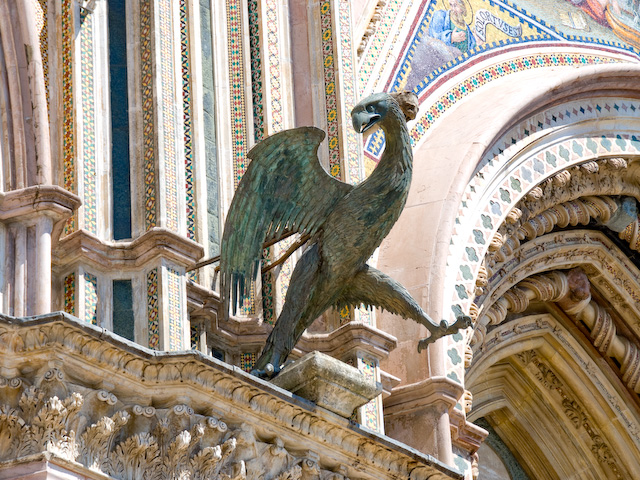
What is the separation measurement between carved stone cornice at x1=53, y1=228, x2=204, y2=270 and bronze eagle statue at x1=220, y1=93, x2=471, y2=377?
0.66ft

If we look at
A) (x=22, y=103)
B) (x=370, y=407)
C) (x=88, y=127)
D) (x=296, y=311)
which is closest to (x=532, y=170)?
(x=370, y=407)

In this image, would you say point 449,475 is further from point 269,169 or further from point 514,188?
point 514,188

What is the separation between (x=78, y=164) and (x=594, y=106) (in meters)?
4.56

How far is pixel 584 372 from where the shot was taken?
13.5 metres

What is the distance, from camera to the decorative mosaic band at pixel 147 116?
9.19 metres

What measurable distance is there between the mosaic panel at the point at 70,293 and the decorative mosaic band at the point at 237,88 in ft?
4.46

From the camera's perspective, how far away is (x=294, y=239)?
10094 mm

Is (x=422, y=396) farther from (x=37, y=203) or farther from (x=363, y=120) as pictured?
(x=37, y=203)

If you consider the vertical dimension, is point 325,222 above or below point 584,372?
below

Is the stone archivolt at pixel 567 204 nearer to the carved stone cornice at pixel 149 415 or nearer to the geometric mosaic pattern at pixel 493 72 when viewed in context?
the geometric mosaic pattern at pixel 493 72

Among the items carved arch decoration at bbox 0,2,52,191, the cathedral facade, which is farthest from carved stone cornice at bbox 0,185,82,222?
carved arch decoration at bbox 0,2,52,191

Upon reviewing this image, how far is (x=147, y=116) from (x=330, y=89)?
5.03ft

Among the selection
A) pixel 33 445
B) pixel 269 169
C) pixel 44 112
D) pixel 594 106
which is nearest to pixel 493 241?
pixel 594 106

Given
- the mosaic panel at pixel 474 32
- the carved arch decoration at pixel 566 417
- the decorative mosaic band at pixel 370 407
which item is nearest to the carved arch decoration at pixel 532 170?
the mosaic panel at pixel 474 32
